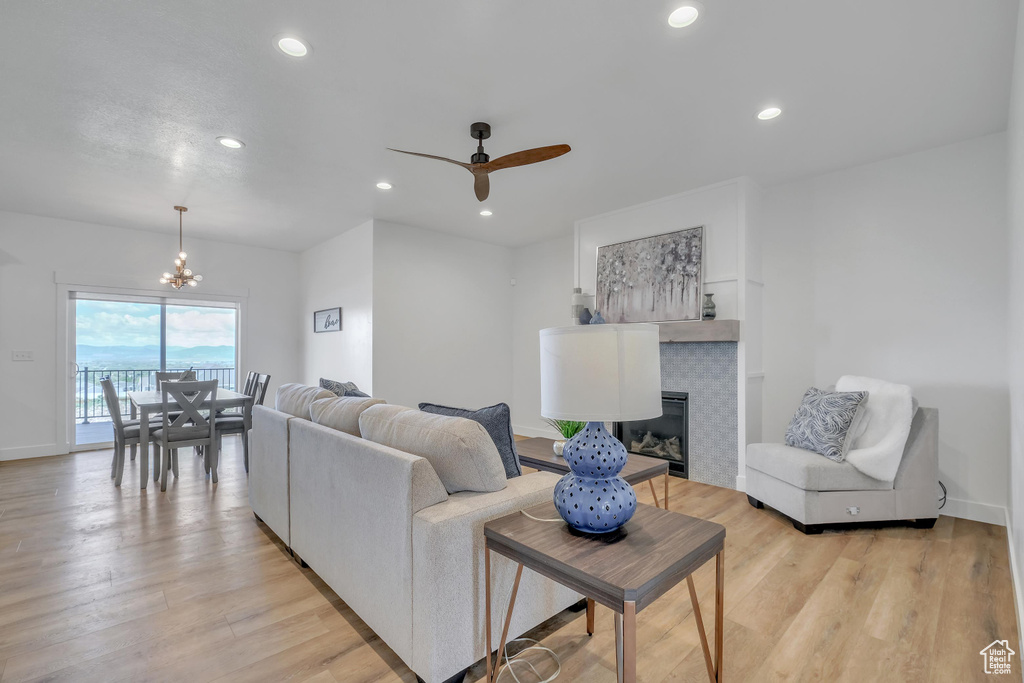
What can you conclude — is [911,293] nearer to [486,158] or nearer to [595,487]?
[486,158]

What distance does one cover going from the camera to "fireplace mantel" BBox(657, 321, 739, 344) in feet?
12.6

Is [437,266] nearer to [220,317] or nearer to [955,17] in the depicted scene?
[220,317]

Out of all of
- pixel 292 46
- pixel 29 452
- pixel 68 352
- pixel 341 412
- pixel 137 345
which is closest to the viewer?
pixel 292 46

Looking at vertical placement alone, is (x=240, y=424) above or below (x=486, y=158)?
below

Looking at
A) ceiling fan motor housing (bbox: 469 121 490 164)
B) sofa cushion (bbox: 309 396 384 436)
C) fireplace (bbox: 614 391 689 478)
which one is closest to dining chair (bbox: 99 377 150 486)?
sofa cushion (bbox: 309 396 384 436)

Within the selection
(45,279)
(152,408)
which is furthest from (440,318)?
(45,279)

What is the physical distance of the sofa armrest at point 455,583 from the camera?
1.51 meters

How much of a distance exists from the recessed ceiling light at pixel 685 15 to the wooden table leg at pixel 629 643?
2256 mm

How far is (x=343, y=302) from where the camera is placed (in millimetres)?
5738

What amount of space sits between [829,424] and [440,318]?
4096 millimetres

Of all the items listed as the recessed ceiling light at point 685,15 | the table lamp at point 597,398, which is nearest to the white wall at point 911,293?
the recessed ceiling light at point 685,15

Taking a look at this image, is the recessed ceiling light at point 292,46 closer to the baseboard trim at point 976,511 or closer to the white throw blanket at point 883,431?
the white throw blanket at point 883,431

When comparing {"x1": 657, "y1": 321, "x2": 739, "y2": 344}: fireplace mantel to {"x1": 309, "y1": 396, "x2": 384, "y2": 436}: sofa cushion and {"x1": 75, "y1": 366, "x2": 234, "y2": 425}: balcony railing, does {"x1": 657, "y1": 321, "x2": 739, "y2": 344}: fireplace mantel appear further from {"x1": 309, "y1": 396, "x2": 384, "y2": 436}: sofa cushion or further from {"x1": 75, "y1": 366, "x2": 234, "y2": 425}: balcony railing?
{"x1": 75, "y1": 366, "x2": 234, "y2": 425}: balcony railing

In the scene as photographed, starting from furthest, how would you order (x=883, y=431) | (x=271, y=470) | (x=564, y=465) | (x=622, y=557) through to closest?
(x=883, y=431), (x=271, y=470), (x=564, y=465), (x=622, y=557)
